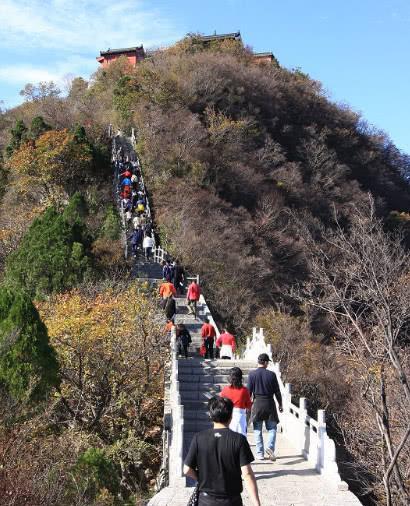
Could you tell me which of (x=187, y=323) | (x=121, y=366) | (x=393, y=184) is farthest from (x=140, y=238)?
(x=393, y=184)

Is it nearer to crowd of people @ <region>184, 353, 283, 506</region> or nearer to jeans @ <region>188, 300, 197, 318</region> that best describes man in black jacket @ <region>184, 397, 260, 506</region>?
crowd of people @ <region>184, 353, 283, 506</region>

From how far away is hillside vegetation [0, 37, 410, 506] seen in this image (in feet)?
34.8

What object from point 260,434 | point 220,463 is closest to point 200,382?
point 260,434

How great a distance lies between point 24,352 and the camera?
444 inches

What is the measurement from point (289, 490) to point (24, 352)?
19.0 ft

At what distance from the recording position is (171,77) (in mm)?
44594

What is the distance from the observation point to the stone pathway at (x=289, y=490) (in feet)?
23.7

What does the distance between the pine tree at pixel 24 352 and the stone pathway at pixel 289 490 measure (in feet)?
13.8

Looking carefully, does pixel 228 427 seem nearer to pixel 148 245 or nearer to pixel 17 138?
pixel 148 245

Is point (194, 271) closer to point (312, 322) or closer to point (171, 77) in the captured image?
point (312, 322)

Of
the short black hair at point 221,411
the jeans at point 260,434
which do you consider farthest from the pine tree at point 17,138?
the short black hair at point 221,411

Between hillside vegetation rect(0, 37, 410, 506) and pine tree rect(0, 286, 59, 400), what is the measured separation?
75 cm

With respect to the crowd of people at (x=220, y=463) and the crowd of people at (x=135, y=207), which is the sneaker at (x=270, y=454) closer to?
the crowd of people at (x=220, y=463)

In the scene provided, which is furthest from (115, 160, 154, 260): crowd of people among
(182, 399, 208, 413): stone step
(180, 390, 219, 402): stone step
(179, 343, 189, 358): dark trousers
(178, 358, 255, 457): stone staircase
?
(182, 399, 208, 413): stone step
